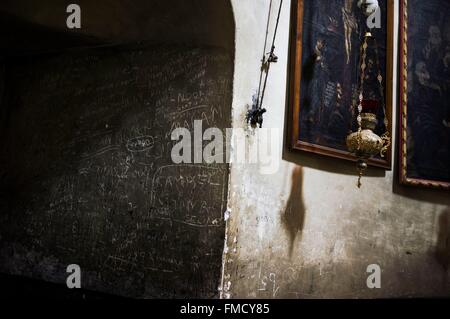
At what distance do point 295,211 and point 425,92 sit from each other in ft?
7.87

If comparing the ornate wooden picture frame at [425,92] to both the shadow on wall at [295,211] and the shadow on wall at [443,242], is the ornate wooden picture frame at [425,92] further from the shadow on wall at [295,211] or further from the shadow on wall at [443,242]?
the shadow on wall at [295,211]

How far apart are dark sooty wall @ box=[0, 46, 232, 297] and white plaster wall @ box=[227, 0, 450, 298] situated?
0.19m

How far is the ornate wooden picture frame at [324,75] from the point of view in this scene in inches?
156

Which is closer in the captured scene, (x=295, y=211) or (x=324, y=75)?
(x=295, y=211)

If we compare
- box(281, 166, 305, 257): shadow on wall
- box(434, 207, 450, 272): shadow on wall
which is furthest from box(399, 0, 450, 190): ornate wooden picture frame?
box(281, 166, 305, 257): shadow on wall

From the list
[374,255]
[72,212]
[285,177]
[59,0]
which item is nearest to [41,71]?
[59,0]

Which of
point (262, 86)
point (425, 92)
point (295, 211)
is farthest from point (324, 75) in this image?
point (425, 92)

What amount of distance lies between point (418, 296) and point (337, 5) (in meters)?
3.11

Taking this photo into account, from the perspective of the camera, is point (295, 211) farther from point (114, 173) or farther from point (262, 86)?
point (114, 173)

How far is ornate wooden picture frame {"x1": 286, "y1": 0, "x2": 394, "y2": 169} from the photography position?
396 centimetres

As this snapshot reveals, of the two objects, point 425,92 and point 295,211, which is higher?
point 425,92

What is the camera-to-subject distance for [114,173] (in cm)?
450
